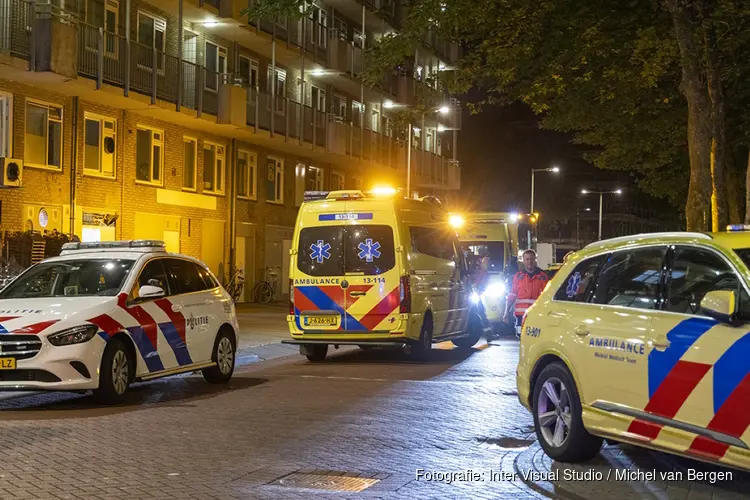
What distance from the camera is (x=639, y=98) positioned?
33062 millimetres

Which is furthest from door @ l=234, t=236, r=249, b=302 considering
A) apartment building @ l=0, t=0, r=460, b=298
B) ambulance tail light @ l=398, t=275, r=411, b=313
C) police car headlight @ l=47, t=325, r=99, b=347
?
police car headlight @ l=47, t=325, r=99, b=347

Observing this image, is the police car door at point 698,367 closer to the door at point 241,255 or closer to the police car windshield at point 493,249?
the police car windshield at point 493,249

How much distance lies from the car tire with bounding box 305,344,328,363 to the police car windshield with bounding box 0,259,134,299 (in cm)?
533

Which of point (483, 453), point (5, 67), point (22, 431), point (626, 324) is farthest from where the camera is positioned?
point (5, 67)

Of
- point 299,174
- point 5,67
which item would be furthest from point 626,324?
point 299,174

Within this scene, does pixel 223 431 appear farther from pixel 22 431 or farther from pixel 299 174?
pixel 299 174

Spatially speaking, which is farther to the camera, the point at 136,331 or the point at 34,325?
the point at 136,331

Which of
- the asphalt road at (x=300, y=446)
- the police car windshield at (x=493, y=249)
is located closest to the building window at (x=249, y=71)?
the police car windshield at (x=493, y=249)

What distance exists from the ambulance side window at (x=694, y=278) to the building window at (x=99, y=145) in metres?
21.6

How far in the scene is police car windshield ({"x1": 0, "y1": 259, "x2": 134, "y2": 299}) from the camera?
12.3 m

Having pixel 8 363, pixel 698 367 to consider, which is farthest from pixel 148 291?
pixel 698 367

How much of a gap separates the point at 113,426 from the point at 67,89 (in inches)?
669

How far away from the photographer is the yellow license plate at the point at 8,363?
10938 mm

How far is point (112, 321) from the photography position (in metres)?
11.6
